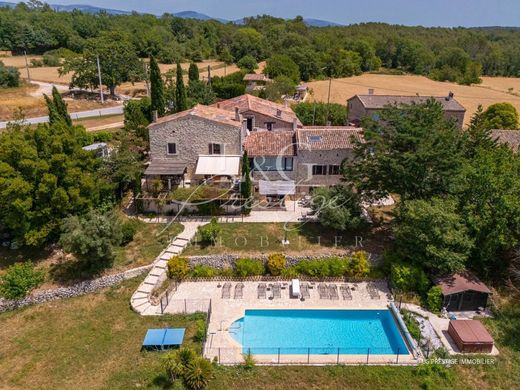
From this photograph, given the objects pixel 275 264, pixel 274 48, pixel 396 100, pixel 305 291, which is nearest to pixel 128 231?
pixel 275 264

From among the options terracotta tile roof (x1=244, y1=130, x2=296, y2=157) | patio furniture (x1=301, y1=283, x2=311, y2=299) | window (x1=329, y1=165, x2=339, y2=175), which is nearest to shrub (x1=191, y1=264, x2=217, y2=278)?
patio furniture (x1=301, y1=283, x2=311, y2=299)

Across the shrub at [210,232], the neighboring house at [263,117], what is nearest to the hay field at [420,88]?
the neighboring house at [263,117]

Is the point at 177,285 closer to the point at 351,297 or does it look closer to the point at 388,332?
the point at 351,297

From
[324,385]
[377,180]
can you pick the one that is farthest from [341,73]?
[324,385]

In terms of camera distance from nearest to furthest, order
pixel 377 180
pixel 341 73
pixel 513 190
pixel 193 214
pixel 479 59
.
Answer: pixel 513 190 < pixel 377 180 < pixel 193 214 < pixel 341 73 < pixel 479 59

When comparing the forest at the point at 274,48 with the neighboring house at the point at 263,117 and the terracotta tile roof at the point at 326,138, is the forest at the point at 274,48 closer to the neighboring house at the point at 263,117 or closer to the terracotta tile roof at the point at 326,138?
the neighboring house at the point at 263,117

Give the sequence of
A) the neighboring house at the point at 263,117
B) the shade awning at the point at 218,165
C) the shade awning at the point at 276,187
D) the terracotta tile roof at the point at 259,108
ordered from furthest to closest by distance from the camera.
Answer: the terracotta tile roof at the point at 259,108 < the neighboring house at the point at 263,117 < the shade awning at the point at 276,187 < the shade awning at the point at 218,165
